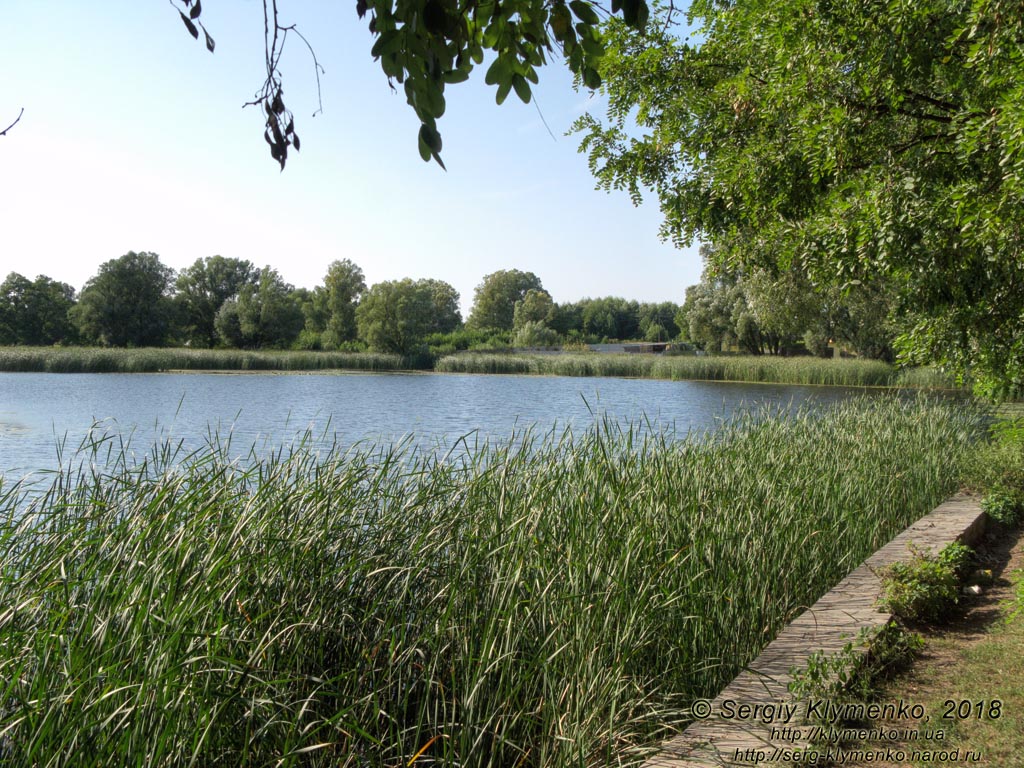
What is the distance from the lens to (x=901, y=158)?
5945 mm

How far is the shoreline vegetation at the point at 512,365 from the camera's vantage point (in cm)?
2609

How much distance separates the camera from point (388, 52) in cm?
195

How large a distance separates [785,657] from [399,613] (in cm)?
162

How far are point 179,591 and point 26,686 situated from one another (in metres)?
0.51

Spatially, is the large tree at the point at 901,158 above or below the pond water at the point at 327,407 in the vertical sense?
above

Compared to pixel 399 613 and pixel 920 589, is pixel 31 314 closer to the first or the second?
pixel 399 613

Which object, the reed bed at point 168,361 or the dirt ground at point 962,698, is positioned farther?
the reed bed at point 168,361

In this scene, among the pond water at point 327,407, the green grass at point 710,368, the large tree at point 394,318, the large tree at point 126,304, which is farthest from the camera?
the large tree at point 126,304

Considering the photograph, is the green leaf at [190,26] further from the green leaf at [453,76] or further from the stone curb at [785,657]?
the stone curb at [785,657]

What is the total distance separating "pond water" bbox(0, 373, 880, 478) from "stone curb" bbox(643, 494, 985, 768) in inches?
152

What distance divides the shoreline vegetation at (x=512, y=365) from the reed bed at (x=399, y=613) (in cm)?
2179

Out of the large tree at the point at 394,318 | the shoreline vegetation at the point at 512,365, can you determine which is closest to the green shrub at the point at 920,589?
the shoreline vegetation at the point at 512,365

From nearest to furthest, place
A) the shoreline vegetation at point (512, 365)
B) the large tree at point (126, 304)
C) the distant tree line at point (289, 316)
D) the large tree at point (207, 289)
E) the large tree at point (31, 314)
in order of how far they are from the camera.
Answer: the shoreline vegetation at point (512, 365) → the distant tree line at point (289, 316) → the large tree at point (126, 304) → the large tree at point (31, 314) → the large tree at point (207, 289)

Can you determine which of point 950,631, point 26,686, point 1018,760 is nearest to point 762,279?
point 950,631
